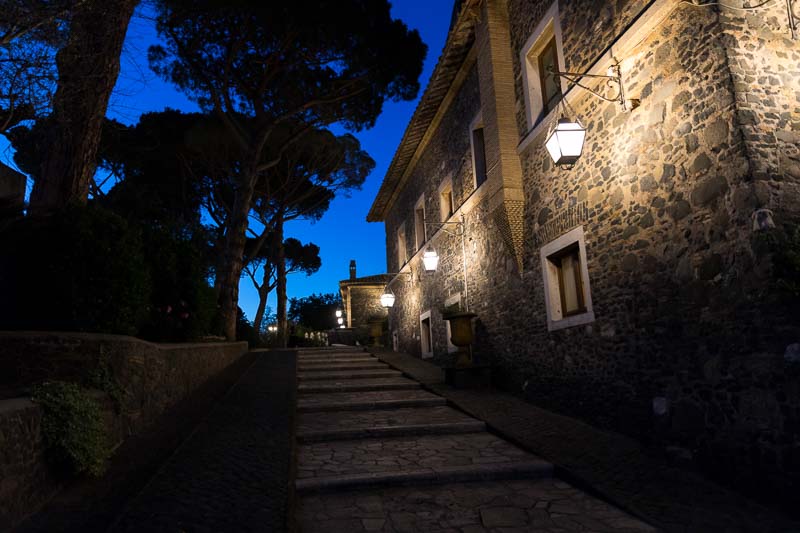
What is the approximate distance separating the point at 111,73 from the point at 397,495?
5.02 metres

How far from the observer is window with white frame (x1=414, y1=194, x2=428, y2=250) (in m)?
13.1

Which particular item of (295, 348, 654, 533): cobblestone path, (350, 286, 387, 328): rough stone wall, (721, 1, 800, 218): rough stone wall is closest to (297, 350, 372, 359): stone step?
(295, 348, 654, 533): cobblestone path

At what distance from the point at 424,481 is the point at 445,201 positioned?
8022 millimetres

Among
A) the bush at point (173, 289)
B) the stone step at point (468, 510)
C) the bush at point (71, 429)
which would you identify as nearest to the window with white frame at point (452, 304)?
the bush at point (173, 289)

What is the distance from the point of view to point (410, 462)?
14.4 ft

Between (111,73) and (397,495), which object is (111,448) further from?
(111,73)

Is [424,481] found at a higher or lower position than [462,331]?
lower

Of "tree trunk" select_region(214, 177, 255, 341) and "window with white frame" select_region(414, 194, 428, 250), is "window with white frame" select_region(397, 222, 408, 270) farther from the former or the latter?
"tree trunk" select_region(214, 177, 255, 341)

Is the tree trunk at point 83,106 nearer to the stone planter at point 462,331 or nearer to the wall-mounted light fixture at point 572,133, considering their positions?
the wall-mounted light fixture at point 572,133

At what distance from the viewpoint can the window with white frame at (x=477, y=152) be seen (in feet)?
29.0

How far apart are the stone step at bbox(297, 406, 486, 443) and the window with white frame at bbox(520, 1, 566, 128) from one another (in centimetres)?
406

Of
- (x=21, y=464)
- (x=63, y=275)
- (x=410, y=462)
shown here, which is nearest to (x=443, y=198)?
(x=410, y=462)

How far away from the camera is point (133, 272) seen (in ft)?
14.8

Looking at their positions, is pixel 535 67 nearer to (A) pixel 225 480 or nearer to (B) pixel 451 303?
(B) pixel 451 303
